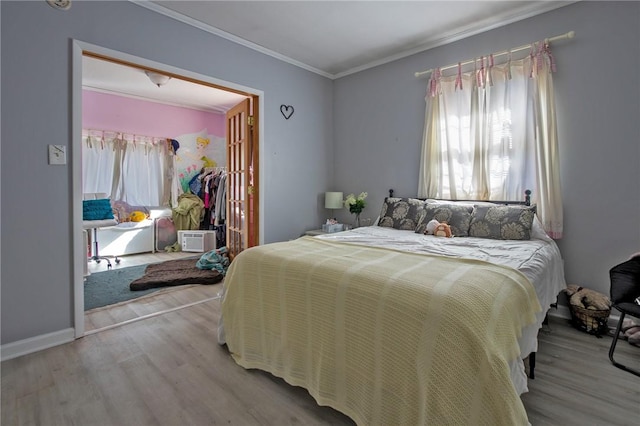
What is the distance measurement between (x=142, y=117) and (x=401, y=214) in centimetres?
481

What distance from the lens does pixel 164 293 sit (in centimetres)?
341

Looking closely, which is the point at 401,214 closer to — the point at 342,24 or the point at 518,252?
the point at 518,252

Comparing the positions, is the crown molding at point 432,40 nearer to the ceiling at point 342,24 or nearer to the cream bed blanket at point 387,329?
the ceiling at point 342,24

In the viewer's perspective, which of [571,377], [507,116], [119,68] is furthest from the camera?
[119,68]

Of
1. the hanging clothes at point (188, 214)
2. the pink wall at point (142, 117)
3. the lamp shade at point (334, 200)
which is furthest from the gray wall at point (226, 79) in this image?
the pink wall at point (142, 117)

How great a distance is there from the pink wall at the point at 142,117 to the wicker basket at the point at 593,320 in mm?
6180

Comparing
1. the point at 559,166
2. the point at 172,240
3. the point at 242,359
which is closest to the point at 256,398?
the point at 242,359

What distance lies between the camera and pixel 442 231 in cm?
271

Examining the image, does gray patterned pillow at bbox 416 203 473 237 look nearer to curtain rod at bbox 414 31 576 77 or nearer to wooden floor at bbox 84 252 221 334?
curtain rod at bbox 414 31 576 77

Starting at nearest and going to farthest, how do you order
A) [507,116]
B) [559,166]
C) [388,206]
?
[559,166] < [507,116] < [388,206]

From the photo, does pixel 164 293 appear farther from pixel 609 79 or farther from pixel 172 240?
pixel 609 79

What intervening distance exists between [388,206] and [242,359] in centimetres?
211

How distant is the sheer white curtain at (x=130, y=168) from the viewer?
506 cm

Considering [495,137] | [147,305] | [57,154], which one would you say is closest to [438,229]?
[495,137]
